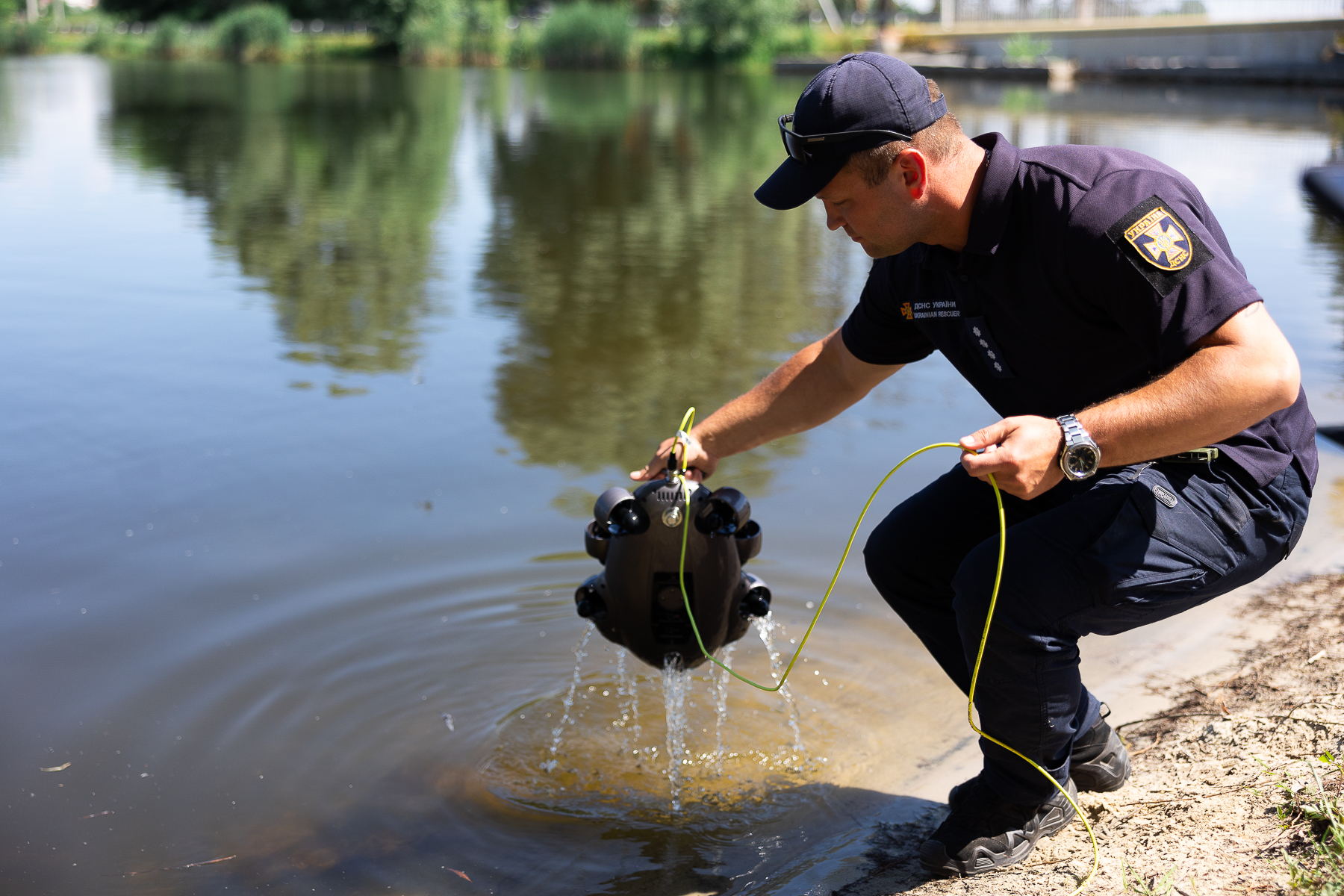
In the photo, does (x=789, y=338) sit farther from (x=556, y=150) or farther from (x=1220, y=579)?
(x=556, y=150)

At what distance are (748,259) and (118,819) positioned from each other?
8.04m

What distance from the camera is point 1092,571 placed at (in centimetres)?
254

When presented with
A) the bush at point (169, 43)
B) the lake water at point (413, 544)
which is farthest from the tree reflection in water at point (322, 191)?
the bush at point (169, 43)

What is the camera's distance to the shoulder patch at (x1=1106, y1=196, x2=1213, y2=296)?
7.79 ft

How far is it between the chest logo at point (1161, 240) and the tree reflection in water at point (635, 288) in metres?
3.41

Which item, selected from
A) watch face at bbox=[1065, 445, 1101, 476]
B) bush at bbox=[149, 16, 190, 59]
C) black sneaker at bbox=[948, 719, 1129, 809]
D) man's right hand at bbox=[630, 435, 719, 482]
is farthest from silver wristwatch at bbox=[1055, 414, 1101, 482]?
bush at bbox=[149, 16, 190, 59]

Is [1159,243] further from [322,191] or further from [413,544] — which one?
[322,191]

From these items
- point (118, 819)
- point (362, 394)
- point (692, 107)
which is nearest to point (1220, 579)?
point (118, 819)

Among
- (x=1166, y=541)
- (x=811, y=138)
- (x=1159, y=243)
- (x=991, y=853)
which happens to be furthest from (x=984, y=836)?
(x=811, y=138)

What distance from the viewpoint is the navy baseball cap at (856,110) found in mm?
2584

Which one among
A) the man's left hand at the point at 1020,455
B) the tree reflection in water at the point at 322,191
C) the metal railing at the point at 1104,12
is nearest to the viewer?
the man's left hand at the point at 1020,455

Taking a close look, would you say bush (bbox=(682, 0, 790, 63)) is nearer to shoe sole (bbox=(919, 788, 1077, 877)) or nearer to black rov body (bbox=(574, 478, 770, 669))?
black rov body (bbox=(574, 478, 770, 669))

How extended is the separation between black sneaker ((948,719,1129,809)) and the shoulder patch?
126 centimetres

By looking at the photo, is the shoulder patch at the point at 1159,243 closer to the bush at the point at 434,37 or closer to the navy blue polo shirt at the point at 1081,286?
the navy blue polo shirt at the point at 1081,286
